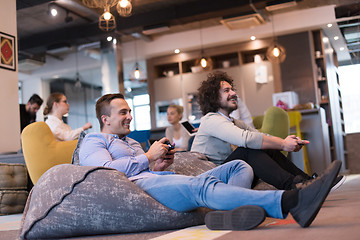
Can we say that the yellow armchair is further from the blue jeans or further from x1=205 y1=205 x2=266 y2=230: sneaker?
x1=205 y1=205 x2=266 y2=230: sneaker

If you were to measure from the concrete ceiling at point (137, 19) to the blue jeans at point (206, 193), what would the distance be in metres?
6.09

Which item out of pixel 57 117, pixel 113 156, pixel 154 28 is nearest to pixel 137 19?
pixel 154 28

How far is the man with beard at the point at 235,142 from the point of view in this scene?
2551mm

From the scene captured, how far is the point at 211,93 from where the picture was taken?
316cm

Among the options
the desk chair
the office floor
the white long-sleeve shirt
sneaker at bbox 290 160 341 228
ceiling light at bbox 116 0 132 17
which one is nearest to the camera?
the office floor

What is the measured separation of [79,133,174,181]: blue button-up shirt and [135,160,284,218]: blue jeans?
0.08 m

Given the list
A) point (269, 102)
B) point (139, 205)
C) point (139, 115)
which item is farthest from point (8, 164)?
point (139, 115)

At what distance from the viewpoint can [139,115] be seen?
11352 mm

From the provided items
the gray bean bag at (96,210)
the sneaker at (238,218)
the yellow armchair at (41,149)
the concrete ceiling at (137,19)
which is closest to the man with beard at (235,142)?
the gray bean bag at (96,210)

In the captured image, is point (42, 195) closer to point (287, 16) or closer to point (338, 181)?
point (338, 181)

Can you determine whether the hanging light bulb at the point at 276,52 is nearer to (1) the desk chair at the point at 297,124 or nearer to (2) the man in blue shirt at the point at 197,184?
(1) the desk chair at the point at 297,124

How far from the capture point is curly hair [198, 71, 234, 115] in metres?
3.13

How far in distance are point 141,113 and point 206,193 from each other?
9.60 metres

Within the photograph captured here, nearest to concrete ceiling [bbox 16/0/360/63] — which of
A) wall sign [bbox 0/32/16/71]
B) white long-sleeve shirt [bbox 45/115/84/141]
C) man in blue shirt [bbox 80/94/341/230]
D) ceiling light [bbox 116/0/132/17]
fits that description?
ceiling light [bbox 116/0/132/17]
